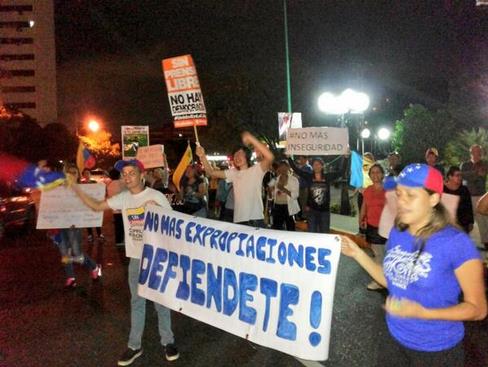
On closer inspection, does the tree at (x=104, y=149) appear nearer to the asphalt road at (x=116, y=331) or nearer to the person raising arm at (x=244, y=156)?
the asphalt road at (x=116, y=331)

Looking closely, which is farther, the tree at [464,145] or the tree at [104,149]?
the tree at [104,149]

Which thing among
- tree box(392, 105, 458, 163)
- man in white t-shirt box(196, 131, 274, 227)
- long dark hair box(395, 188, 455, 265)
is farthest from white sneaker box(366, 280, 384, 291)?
tree box(392, 105, 458, 163)

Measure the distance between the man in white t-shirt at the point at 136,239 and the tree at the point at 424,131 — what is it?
25.3 meters

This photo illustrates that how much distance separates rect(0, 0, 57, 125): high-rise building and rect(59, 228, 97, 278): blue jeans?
105996 mm

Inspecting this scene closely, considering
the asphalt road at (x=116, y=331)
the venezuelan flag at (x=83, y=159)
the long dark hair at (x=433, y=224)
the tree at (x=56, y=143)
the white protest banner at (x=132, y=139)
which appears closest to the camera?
the long dark hair at (x=433, y=224)

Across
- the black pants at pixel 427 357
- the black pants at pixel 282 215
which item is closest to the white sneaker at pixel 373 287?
the black pants at pixel 282 215

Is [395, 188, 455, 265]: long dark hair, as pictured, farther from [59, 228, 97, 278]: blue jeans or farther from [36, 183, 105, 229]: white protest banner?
[36, 183, 105, 229]: white protest banner

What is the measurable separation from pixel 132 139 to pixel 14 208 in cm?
358

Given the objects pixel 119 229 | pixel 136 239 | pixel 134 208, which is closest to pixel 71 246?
pixel 136 239

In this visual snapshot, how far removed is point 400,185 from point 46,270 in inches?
315

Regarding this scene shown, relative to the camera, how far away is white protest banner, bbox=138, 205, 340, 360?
3.79 metres

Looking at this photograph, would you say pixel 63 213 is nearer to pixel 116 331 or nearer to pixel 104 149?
pixel 116 331

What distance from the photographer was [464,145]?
22.1 meters

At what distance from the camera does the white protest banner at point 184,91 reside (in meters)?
7.43
